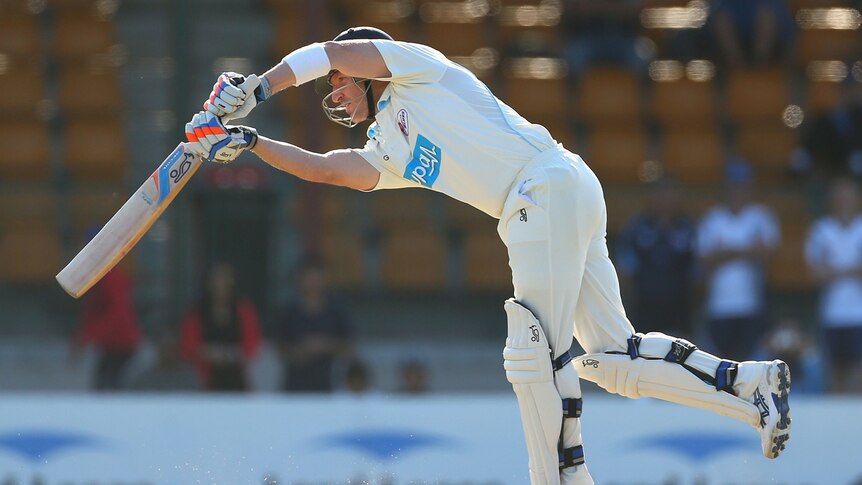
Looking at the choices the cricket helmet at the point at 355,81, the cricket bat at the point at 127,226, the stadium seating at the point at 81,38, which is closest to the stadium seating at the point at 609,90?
the stadium seating at the point at 81,38

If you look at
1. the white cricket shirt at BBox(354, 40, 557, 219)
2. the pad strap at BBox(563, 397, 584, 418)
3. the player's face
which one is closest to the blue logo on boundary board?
the white cricket shirt at BBox(354, 40, 557, 219)

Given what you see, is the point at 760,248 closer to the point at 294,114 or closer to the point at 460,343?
the point at 460,343

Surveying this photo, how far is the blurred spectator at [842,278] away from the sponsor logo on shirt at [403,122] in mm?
4506

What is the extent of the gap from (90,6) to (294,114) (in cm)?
218

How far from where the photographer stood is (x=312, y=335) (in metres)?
8.69

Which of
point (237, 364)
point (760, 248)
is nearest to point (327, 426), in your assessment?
point (237, 364)

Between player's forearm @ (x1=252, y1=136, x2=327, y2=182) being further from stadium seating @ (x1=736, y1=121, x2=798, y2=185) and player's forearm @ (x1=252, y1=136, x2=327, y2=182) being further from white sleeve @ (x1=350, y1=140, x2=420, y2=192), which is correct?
stadium seating @ (x1=736, y1=121, x2=798, y2=185)

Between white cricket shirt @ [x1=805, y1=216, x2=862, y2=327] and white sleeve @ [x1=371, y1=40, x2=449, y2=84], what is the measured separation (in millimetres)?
4489

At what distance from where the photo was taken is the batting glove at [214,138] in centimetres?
515

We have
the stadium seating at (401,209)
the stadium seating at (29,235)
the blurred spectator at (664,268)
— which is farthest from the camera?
the stadium seating at (401,209)

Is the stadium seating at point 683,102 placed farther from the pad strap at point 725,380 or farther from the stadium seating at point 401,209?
the pad strap at point 725,380

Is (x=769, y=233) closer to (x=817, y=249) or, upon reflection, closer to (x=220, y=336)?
(x=817, y=249)

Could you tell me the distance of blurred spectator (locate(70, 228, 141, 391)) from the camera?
8922mm

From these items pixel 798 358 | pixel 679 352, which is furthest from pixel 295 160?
pixel 798 358
